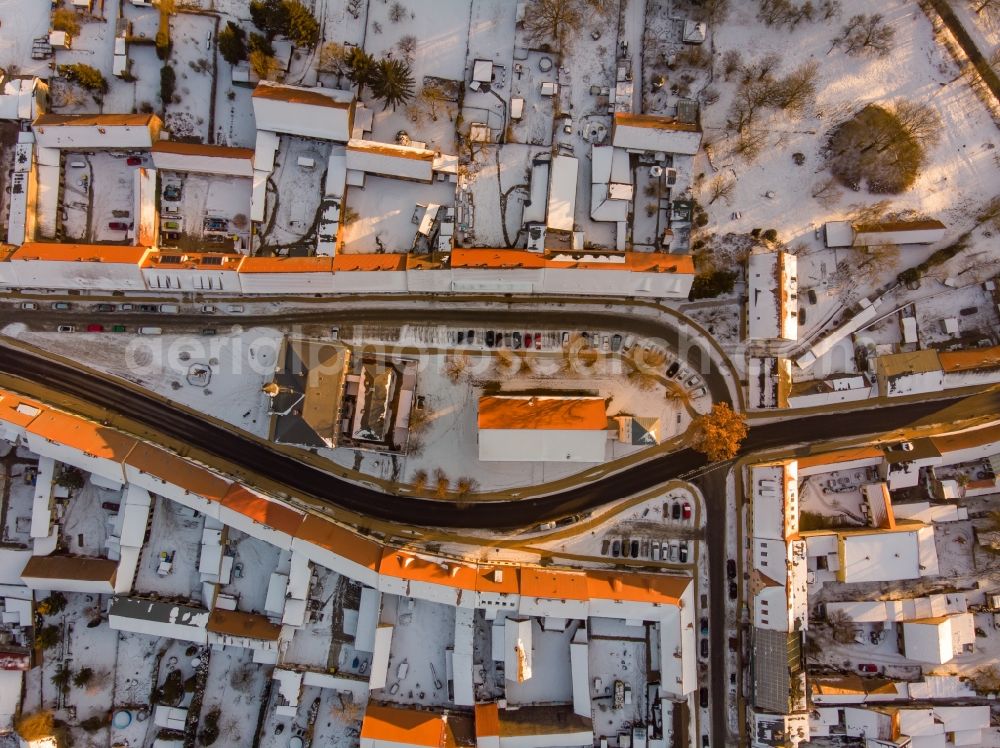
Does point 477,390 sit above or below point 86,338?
below

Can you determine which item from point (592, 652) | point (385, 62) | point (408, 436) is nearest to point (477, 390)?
point (408, 436)

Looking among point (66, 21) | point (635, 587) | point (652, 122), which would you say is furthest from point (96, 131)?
point (635, 587)

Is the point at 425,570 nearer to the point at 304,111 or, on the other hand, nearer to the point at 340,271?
the point at 340,271

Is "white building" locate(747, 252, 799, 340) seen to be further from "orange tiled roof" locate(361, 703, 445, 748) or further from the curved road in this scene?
"orange tiled roof" locate(361, 703, 445, 748)

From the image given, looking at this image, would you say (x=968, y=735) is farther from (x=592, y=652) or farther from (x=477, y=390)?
(x=477, y=390)

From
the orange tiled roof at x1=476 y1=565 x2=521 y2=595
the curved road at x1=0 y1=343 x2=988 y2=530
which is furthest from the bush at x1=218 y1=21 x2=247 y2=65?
the orange tiled roof at x1=476 y1=565 x2=521 y2=595

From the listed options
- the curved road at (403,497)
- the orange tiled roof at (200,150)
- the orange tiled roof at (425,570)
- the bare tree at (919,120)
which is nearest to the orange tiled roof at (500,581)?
the orange tiled roof at (425,570)
